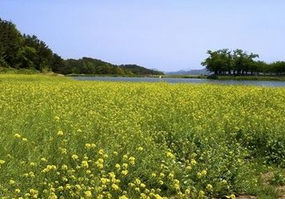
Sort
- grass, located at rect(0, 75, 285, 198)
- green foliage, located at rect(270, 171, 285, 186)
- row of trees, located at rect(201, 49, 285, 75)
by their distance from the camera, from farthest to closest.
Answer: row of trees, located at rect(201, 49, 285, 75)
green foliage, located at rect(270, 171, 285, 186)
grass, located at rect(0, 75, 285, 198)

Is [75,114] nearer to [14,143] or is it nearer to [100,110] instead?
[100,110]

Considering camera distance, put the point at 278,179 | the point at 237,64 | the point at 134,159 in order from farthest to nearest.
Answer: the point at 237,64
the point at 278,179
the point at 134,159

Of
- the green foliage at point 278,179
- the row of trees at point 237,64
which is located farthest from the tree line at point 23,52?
the green foliage at point 278,179

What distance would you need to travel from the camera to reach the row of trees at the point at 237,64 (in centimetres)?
11606

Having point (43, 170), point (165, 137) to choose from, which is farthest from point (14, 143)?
point (165, 137)

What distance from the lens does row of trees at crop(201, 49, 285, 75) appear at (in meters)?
A: 116

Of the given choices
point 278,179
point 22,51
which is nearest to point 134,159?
point 278,179

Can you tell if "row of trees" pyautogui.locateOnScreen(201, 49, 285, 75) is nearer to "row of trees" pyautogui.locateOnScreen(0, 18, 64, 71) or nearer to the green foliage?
"row of trees" pyautogui.locateOnScreen(0, 18, 64, 71)

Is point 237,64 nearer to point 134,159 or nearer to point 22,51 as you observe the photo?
point 22,51

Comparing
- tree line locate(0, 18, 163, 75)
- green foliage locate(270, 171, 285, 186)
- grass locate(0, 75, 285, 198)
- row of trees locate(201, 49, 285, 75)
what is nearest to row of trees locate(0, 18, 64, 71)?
tree line locate(0, 18, 163, 75)

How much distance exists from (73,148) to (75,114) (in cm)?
469

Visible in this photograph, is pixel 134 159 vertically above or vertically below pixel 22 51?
below

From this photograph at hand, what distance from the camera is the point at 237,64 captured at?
116938mm

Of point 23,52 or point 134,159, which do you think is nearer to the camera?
point 134,159
